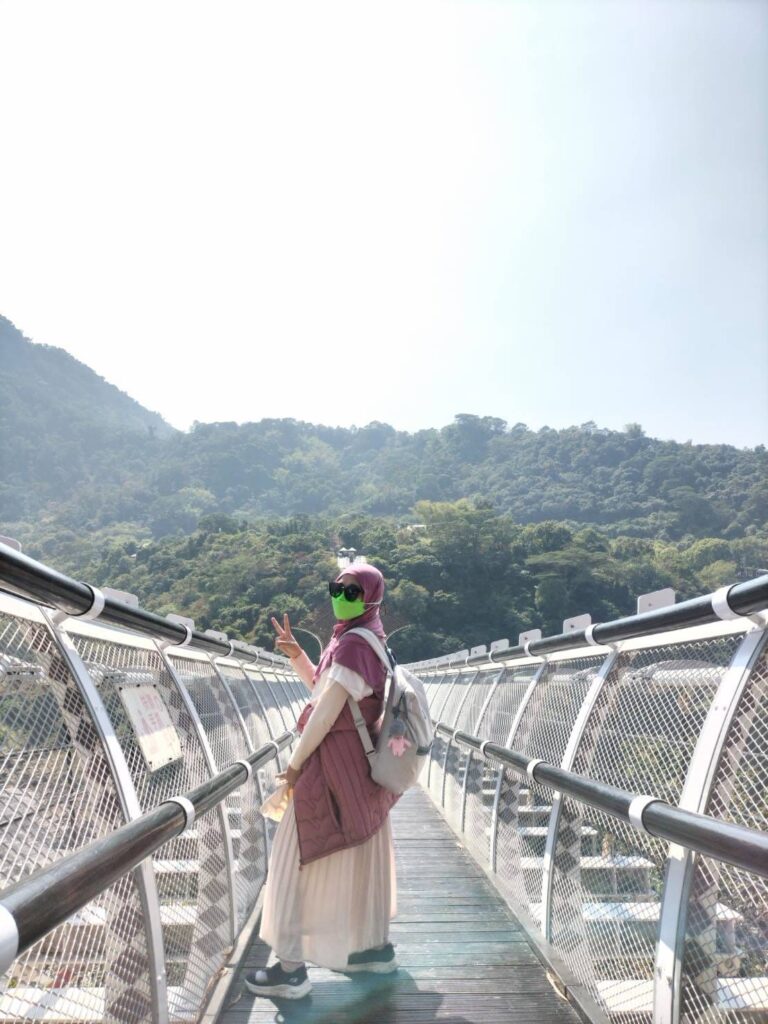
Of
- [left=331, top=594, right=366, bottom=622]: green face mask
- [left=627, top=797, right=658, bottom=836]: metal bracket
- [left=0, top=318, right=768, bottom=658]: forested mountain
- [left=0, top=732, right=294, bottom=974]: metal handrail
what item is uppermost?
[left=0, top=318, right=768, bottom=658]: forested mountain

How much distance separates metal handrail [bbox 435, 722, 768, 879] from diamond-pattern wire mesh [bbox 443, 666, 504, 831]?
3.23 metres

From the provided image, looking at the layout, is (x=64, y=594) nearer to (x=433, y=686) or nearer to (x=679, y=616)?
(x=679, y=616)

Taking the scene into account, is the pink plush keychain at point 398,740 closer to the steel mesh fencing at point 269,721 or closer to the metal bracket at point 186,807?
the metal bracket at point 186,807

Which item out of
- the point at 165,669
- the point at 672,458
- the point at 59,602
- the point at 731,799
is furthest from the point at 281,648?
the point at 672,458

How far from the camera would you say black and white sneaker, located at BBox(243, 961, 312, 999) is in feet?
10.0

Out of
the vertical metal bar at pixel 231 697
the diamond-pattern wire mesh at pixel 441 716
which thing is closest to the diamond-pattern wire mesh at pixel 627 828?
the vertical metal bar at pixel 231 697

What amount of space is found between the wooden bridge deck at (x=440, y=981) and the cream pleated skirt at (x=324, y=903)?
0.53 ft

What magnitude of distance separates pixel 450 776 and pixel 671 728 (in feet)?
17.5

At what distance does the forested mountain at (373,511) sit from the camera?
75.8 m

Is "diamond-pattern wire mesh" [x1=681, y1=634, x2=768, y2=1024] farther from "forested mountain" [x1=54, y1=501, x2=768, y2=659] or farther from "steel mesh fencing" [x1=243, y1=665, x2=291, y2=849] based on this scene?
"forested mountain" [x1=54, y1=501, x2=768, y2=659]

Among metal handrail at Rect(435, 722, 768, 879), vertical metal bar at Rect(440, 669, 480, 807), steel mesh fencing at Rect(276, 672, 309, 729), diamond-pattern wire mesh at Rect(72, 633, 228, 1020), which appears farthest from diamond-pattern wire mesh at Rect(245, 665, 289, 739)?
metal handrail at Rect(435, 722, 768, 879)

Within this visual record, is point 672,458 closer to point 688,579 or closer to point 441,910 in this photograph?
point 688,579

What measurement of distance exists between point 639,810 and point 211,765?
193 cm

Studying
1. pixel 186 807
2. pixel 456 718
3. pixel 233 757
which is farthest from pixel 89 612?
pixel 456 718
